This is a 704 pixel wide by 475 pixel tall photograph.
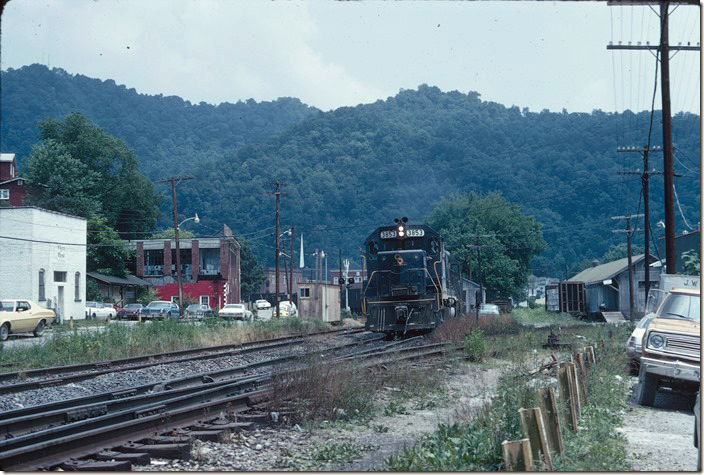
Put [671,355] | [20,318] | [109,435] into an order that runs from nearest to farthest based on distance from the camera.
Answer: [109,435] → [671,355] → [20,318]

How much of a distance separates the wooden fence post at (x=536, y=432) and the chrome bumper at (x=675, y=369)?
6.67 metres

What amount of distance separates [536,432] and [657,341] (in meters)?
7.13

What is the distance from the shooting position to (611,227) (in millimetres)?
68812

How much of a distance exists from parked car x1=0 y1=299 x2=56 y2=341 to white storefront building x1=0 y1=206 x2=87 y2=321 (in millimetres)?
11744

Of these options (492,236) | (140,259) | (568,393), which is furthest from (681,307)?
(492,236)

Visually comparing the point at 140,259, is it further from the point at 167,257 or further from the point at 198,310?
the point at 198,310

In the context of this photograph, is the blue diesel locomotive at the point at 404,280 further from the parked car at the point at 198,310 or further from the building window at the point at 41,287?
the parked car at the point at 198,310

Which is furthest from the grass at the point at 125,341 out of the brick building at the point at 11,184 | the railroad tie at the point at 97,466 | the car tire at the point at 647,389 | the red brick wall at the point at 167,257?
the brick building at the point at 11,184

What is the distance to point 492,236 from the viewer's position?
78.5m

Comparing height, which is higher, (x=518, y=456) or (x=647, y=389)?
(x=518, y=456)

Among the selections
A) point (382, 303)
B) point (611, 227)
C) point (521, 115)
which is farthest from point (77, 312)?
point (611, 227)

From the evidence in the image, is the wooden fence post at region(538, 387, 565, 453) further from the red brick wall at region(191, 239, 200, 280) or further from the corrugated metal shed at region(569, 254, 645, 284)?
the corrugated metal shed at region(569, 254, 645, 284)

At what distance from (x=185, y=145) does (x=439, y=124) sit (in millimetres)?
24302

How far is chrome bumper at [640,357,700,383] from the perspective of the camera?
1242 cm
